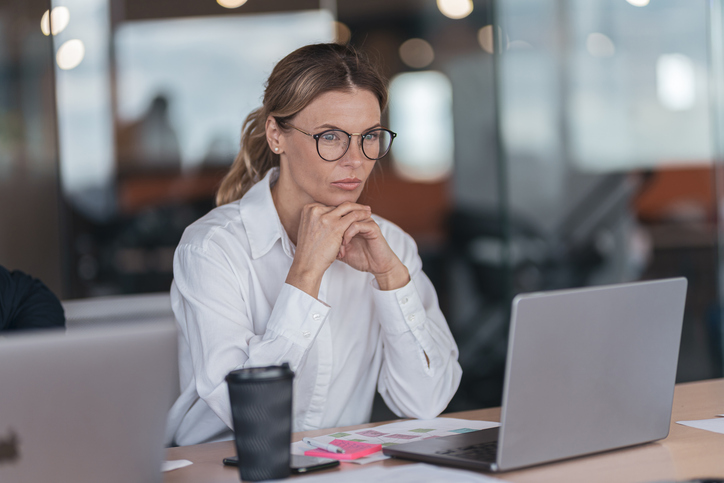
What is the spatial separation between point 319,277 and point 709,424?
0.79m

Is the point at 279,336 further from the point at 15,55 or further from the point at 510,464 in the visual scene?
the point at 15,55

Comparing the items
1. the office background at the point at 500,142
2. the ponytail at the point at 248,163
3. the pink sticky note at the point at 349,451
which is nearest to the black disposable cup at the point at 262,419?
the pink sticky note at the point at 349,451

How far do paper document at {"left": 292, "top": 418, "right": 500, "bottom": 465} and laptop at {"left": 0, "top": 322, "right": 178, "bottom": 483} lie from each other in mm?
385

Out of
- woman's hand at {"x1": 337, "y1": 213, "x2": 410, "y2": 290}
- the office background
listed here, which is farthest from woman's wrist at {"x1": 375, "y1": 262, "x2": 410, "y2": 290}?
the office background

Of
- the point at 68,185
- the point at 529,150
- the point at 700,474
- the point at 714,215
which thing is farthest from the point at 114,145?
the point at 700,474

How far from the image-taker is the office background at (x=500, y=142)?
13.8ft

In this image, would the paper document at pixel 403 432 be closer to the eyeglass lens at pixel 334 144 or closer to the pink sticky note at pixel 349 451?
the pink sticky note at pixel 349 451

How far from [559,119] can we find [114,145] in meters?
2.54

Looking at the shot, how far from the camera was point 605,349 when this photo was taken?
1143 millimetres

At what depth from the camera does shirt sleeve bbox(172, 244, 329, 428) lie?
153 centimetres

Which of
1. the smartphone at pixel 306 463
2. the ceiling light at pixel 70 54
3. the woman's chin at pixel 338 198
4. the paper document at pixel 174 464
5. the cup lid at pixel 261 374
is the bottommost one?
the paper document at pixel 174 464

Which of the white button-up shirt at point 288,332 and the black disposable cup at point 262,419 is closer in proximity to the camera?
the black disposable cup at point 262,419

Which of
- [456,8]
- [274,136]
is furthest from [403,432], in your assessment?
[456,8]

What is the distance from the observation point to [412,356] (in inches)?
68.4
